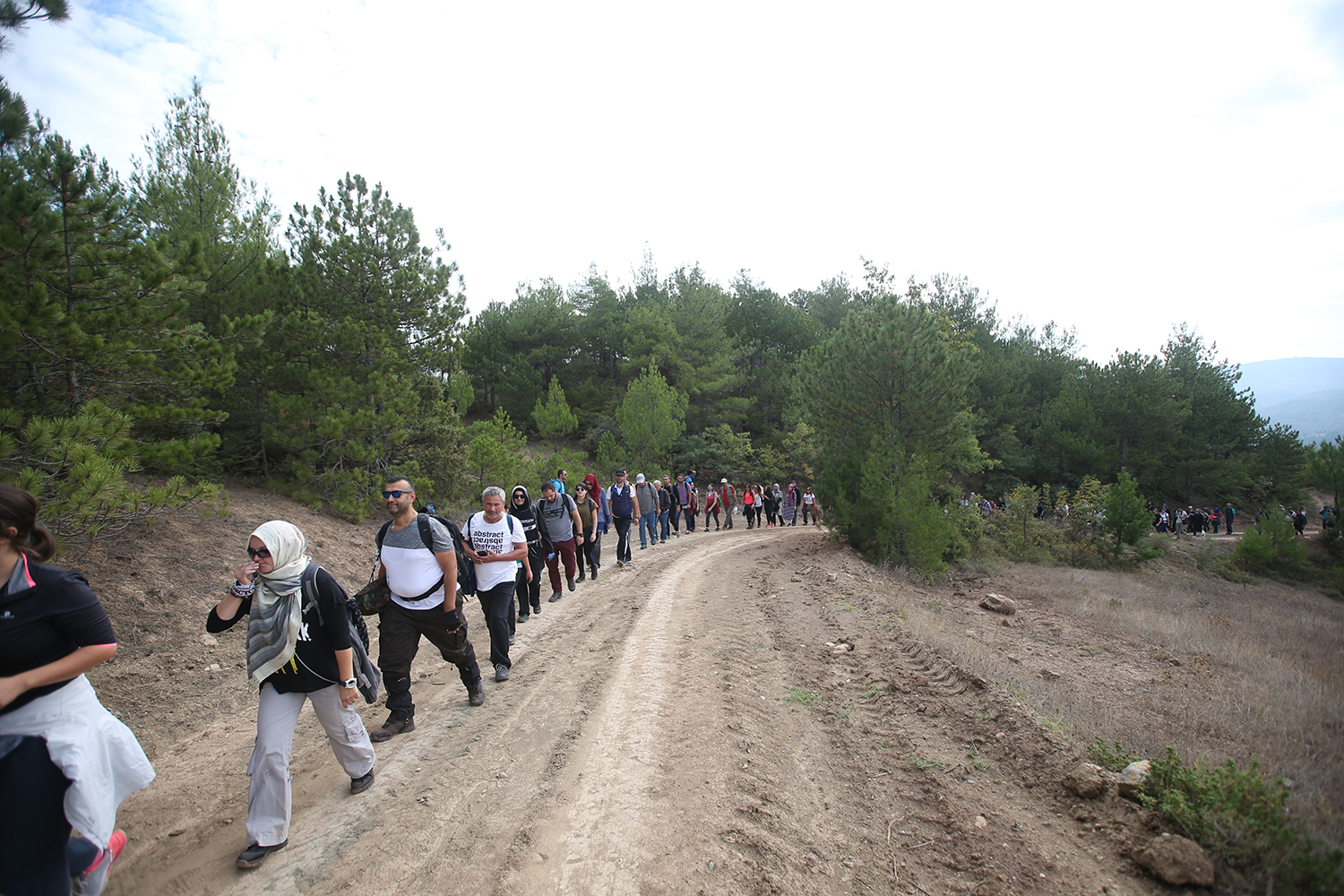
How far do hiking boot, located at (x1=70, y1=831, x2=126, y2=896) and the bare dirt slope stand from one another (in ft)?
1.82

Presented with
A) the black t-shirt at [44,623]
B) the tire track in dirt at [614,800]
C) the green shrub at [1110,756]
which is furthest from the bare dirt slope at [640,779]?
the black t-shirt at [44,623]

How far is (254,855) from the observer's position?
10.7 feet

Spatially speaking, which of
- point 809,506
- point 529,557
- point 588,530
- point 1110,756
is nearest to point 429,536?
point 529,557

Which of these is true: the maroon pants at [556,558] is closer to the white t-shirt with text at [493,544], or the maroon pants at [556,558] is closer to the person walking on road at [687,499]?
the white t-shirt with text at [493,544]

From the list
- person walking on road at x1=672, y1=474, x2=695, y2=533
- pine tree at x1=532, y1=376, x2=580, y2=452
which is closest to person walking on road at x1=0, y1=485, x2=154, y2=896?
person walking on road at x1=672, y1=474, x2=695, y2=533

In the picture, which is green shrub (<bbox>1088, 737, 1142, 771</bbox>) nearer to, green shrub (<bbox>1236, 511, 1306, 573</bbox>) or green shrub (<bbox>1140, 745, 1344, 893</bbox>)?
green shrub (<bbox>1140, 745, 1344, 893</bbox>)

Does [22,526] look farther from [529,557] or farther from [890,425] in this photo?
[890,425]

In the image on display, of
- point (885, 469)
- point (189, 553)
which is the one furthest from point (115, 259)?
point (885, 469)

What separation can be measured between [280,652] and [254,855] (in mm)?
1096

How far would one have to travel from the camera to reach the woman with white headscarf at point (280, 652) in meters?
3.31

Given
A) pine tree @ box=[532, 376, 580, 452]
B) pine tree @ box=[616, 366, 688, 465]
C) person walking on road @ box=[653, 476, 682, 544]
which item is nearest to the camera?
person walking on road @ box=[653, 476, 682, 544]

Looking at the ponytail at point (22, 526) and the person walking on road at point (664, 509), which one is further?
the person walking on road at point (664, 509)

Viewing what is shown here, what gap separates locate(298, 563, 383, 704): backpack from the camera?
3523 millimetres

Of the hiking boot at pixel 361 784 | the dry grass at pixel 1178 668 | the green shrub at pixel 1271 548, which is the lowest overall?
the green shrub at pixel 1271 548
